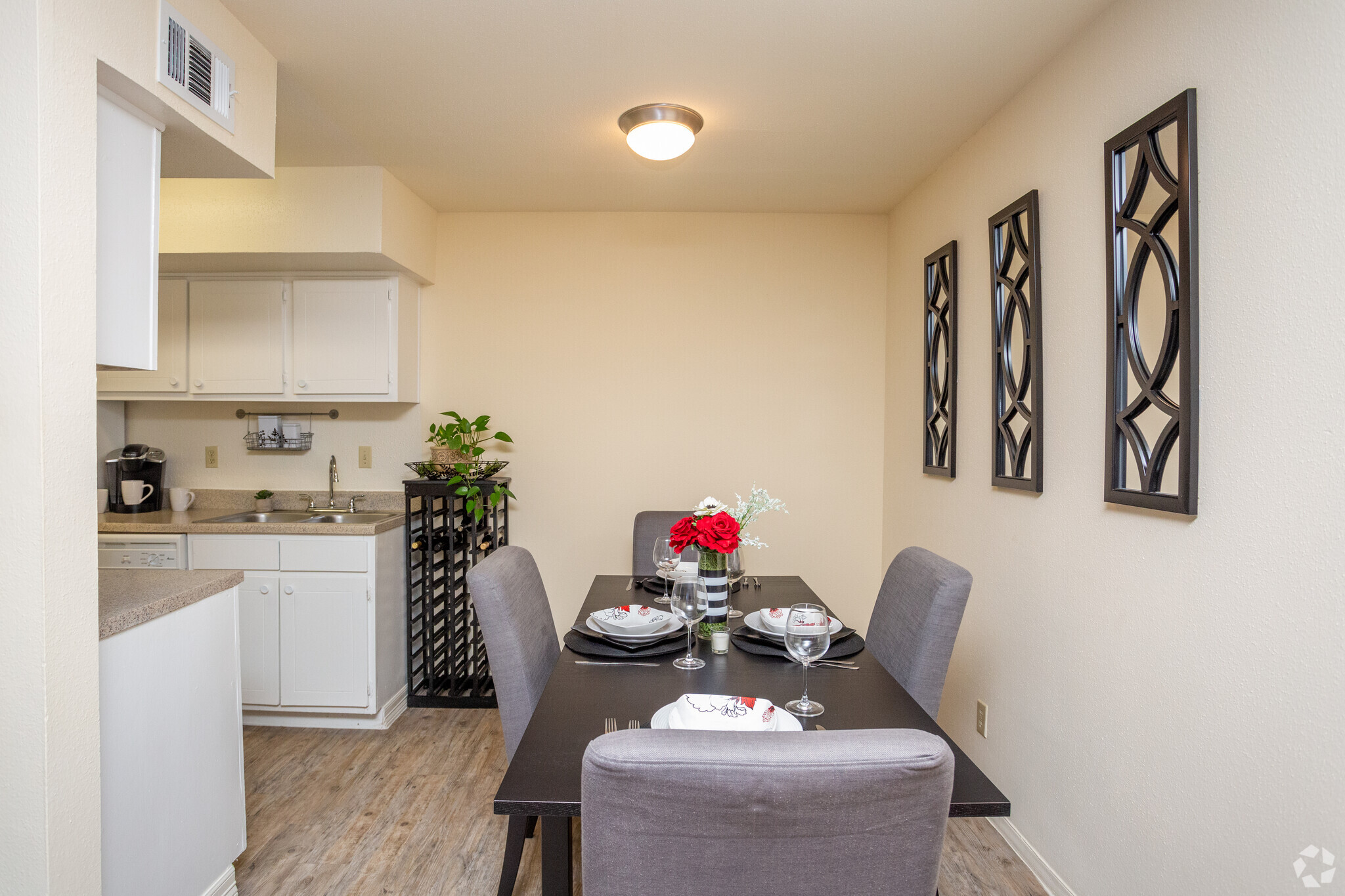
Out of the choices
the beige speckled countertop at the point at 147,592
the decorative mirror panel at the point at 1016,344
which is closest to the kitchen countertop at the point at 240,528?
the beige speckled countertop at the point at 147,592

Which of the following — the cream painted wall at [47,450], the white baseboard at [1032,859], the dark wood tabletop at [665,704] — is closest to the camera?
the dark wood tabletop at [665,704]

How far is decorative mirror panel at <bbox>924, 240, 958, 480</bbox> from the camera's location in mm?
2922

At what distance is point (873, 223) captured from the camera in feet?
12.5

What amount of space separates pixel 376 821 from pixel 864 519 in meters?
2.57

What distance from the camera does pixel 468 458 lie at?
11.9ft

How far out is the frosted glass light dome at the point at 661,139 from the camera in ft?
8.32

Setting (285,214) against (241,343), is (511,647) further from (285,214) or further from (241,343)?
(241,343)

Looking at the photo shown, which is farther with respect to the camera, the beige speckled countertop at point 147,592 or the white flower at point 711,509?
the white flower at point 711,509

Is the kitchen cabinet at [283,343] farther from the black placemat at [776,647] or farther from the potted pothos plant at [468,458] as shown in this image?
the black placemat at [776,647]

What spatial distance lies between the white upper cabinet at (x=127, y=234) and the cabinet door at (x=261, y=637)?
1659 mm

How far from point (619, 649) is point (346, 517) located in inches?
90.4

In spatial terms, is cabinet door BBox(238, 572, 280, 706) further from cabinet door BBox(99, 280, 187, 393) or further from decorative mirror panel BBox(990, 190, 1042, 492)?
decorative mirror panel BBox(990, 190, 1042, 492)

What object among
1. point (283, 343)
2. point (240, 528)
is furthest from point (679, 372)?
point (240, 528)

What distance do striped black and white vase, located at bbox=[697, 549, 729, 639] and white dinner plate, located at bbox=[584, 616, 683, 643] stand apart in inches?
3.2
